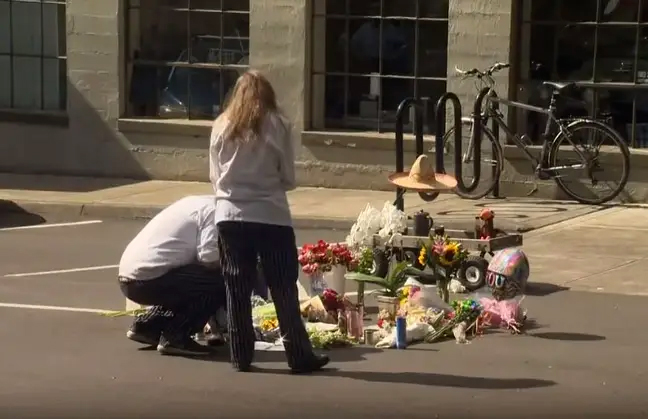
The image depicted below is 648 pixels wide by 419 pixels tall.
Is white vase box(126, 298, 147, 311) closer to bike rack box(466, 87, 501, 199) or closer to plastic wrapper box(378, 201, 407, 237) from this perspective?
plastic wrapper box(378, 201, 407, 237)

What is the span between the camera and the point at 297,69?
16719 mm

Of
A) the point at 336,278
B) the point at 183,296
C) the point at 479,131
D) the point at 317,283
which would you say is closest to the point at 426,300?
the point at 336,278

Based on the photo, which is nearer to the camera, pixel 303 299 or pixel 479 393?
pixel 479 393

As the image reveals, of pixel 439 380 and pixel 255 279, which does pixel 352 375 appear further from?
pixel 255 279

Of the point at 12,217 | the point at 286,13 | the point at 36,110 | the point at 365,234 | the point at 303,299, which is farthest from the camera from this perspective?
the point at 36,110

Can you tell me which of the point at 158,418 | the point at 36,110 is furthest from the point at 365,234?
the point at 36,110

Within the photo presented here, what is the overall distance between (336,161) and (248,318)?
8337mm

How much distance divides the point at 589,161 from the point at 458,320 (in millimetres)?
6217

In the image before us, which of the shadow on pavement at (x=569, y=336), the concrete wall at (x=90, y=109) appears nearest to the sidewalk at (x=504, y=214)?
the concrete wall at (x=90, y=109)

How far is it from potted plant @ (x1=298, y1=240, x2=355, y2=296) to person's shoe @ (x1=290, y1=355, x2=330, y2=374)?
4.72ft

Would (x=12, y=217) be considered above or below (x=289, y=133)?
below

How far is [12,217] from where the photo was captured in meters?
15.5

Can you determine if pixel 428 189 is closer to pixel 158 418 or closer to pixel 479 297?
pixel 479 297

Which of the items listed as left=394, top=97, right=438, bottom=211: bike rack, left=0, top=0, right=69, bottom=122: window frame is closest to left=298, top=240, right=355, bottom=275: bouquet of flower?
left=394, top=97, right=438, bottom=211: bike rack
